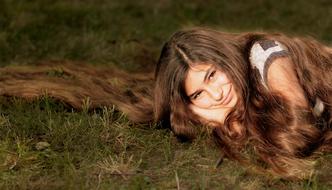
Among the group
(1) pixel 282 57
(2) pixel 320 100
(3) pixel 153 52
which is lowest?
(3) pixel 153 52

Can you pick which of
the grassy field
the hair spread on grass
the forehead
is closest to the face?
the forehead

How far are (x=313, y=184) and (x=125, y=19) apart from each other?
13.3ft

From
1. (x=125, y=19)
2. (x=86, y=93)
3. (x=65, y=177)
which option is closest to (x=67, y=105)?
(x=86, y=93)

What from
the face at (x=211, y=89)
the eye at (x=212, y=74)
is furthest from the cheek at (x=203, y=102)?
the eye at (x=212, y=74)

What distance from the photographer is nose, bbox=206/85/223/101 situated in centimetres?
367

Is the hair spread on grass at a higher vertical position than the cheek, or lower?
lower

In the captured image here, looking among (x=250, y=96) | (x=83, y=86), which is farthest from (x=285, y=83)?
(x=83, y=86)

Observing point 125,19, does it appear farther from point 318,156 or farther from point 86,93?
point 318,156

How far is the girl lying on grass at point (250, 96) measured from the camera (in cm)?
357

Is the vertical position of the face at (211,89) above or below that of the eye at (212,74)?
below

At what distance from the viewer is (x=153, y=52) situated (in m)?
5.81

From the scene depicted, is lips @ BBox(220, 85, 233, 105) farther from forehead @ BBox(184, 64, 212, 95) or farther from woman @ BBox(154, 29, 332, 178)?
forehead @ BBox(184, 64, 212, 95)

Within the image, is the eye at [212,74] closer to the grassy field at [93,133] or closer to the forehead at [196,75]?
the forehead at [196,75]

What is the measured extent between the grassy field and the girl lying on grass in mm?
123
